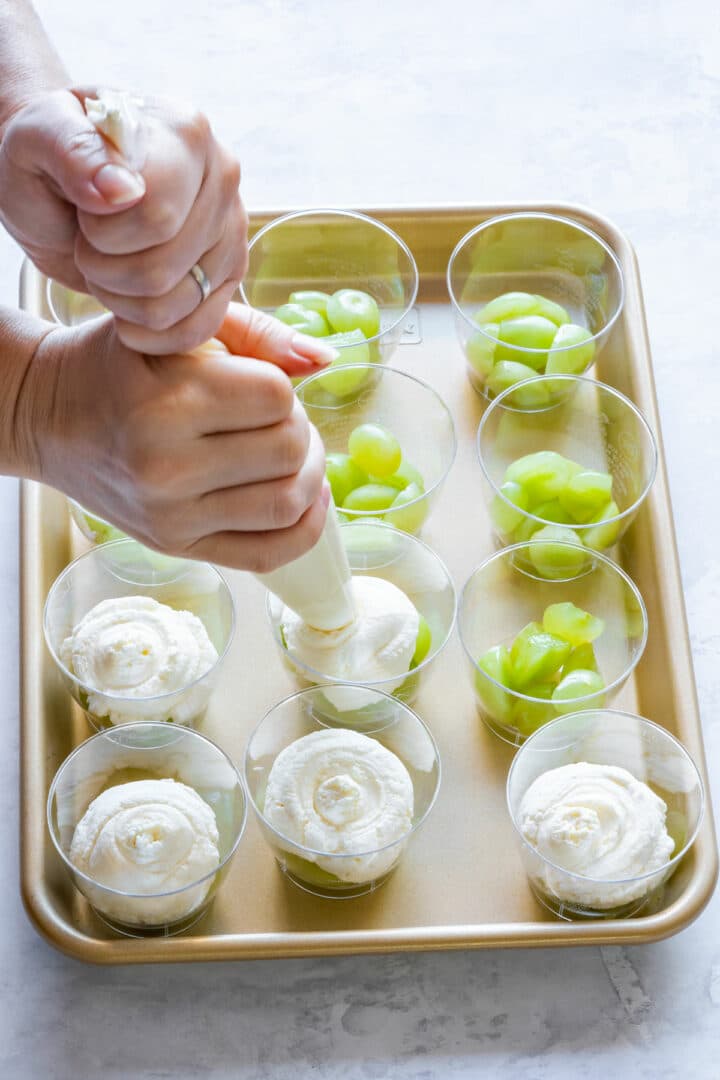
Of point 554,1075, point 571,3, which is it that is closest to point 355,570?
point 554,1075

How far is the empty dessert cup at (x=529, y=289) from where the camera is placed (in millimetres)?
1412

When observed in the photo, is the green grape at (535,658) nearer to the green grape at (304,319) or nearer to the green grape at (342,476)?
the green grape at (342,476)

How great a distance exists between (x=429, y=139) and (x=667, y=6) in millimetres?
442

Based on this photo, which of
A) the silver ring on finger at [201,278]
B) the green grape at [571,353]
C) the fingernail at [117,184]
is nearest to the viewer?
the fingernail at [117,184]


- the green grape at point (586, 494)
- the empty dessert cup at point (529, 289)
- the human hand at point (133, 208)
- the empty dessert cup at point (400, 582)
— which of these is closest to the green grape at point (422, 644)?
the empty dessert cup at point (400, 582)

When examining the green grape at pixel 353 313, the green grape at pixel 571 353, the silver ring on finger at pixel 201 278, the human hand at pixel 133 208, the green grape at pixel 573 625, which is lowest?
the green grape at pixel 573 625

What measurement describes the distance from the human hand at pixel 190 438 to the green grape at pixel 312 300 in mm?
514

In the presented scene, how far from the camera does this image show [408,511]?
1286mm

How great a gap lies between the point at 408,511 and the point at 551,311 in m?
0.34

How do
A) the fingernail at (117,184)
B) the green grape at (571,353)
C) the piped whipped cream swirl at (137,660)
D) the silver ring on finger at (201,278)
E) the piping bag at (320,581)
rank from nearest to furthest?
the fingernail at (117,184), the silver ring on finger at (201,278), the piping bag at (320,581), the piped whipped cream swirl at (137,660), the green grape at (571,353)

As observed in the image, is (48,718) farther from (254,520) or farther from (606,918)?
(606,918)

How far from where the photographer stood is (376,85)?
5.83 feet

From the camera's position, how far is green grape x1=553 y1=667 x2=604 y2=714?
119 cm

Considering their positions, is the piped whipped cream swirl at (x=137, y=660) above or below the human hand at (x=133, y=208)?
below
